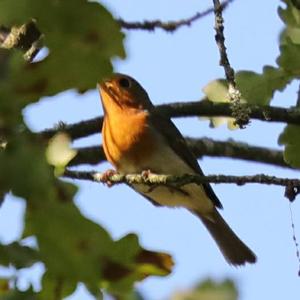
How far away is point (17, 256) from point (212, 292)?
0.68ft

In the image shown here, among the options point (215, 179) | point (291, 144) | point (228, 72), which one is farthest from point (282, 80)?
point (215, 179)

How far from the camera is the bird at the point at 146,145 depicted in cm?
627

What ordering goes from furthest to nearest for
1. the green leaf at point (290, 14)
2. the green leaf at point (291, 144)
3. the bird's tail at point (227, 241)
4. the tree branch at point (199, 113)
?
the bird's tail at point (227, 241), the tree branch at point (199, 113), the green leaf at point (290, 14), the green leaf at point (291, 144)

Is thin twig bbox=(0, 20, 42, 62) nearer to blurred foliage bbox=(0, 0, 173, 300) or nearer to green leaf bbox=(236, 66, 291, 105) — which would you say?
green leaf bbox=(236, 66, 291, 105)

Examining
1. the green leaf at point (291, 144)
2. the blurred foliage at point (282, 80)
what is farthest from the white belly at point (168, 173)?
the green leaf at point (291, 144)

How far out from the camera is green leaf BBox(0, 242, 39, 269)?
2.45 ft

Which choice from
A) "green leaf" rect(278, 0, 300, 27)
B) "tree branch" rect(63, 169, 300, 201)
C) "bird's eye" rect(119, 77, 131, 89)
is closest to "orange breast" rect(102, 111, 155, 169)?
"bird's eye" rect(119, 77, 131, 89)

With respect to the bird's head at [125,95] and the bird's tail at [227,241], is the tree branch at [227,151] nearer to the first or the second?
the bird's head at [125,95]

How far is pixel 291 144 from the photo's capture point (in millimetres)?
2783

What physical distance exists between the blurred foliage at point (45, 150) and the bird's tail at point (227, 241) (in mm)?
6910

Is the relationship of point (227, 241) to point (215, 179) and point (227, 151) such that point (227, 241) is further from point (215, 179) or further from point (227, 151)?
point (215, 179)

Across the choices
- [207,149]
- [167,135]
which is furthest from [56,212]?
[207,149]

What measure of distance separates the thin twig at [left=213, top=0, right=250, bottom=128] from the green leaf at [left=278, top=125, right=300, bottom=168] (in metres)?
0.33

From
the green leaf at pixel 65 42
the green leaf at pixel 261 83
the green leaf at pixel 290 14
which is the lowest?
the green leaf at pixel 65 42
